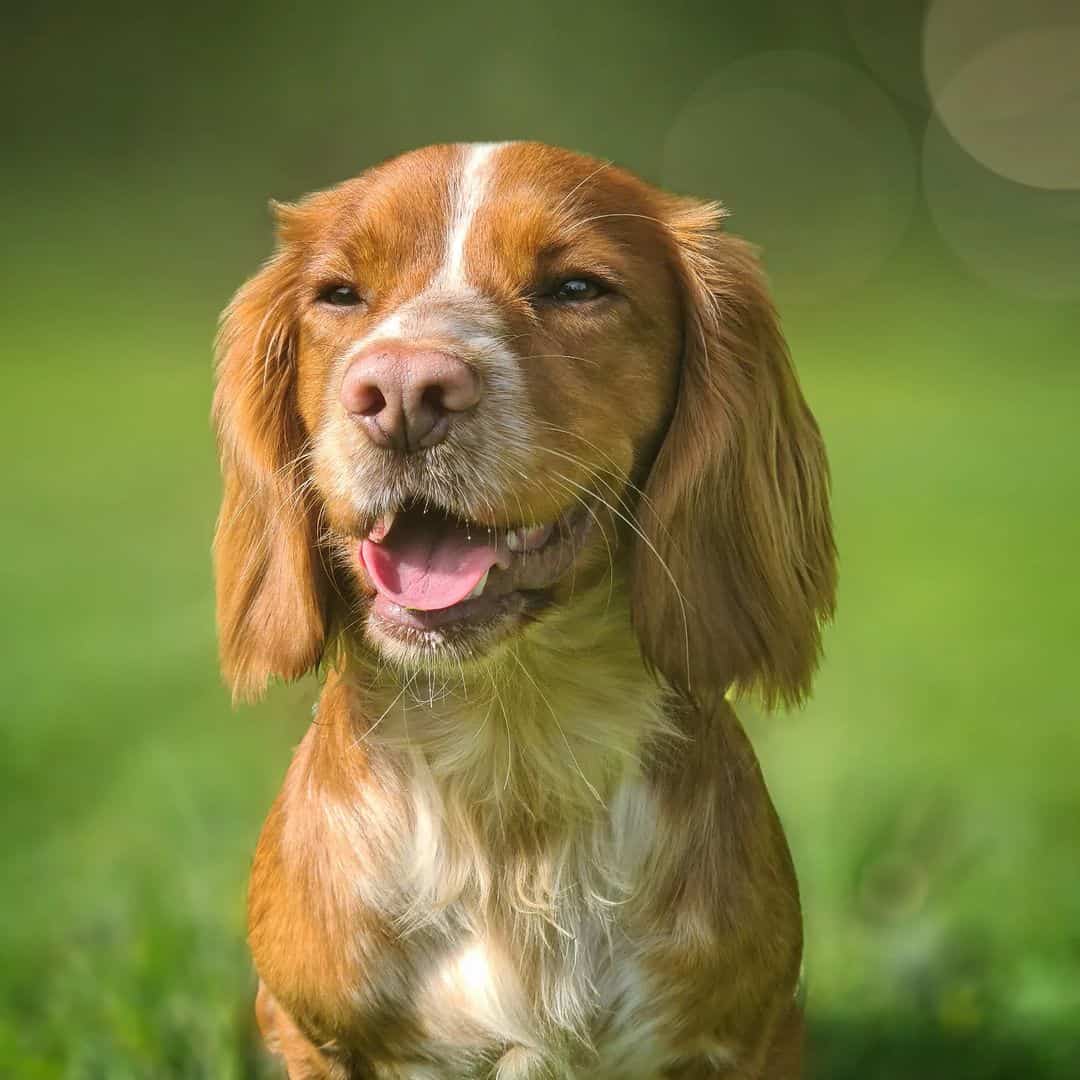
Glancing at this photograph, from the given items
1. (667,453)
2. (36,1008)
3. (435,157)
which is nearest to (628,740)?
(667,453)

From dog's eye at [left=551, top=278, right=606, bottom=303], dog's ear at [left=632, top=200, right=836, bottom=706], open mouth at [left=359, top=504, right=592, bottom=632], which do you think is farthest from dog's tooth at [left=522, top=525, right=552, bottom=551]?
dog's eye at [left=551, top=278, right=606, bottom=303]

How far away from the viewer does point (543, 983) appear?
2.88 m

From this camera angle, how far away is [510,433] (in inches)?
99.6

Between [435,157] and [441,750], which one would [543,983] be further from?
[435,157]

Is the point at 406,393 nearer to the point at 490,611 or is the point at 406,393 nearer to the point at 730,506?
the point at 490,611

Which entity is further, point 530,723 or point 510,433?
point 530,723

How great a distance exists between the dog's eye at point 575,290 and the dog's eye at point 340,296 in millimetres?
359

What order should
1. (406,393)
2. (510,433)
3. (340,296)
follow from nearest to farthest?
(406,393), (510,433), (340,296)

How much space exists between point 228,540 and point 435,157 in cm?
81

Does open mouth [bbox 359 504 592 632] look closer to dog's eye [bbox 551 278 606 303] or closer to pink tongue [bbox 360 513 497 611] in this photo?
pink tongue [bbox 360 513 497 611]

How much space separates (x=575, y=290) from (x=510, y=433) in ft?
1.14

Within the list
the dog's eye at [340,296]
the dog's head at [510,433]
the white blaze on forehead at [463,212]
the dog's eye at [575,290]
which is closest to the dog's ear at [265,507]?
A: the dog's head at [510,433]

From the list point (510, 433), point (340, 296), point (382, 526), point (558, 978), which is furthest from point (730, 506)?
point (558, 978)

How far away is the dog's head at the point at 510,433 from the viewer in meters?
2.54
